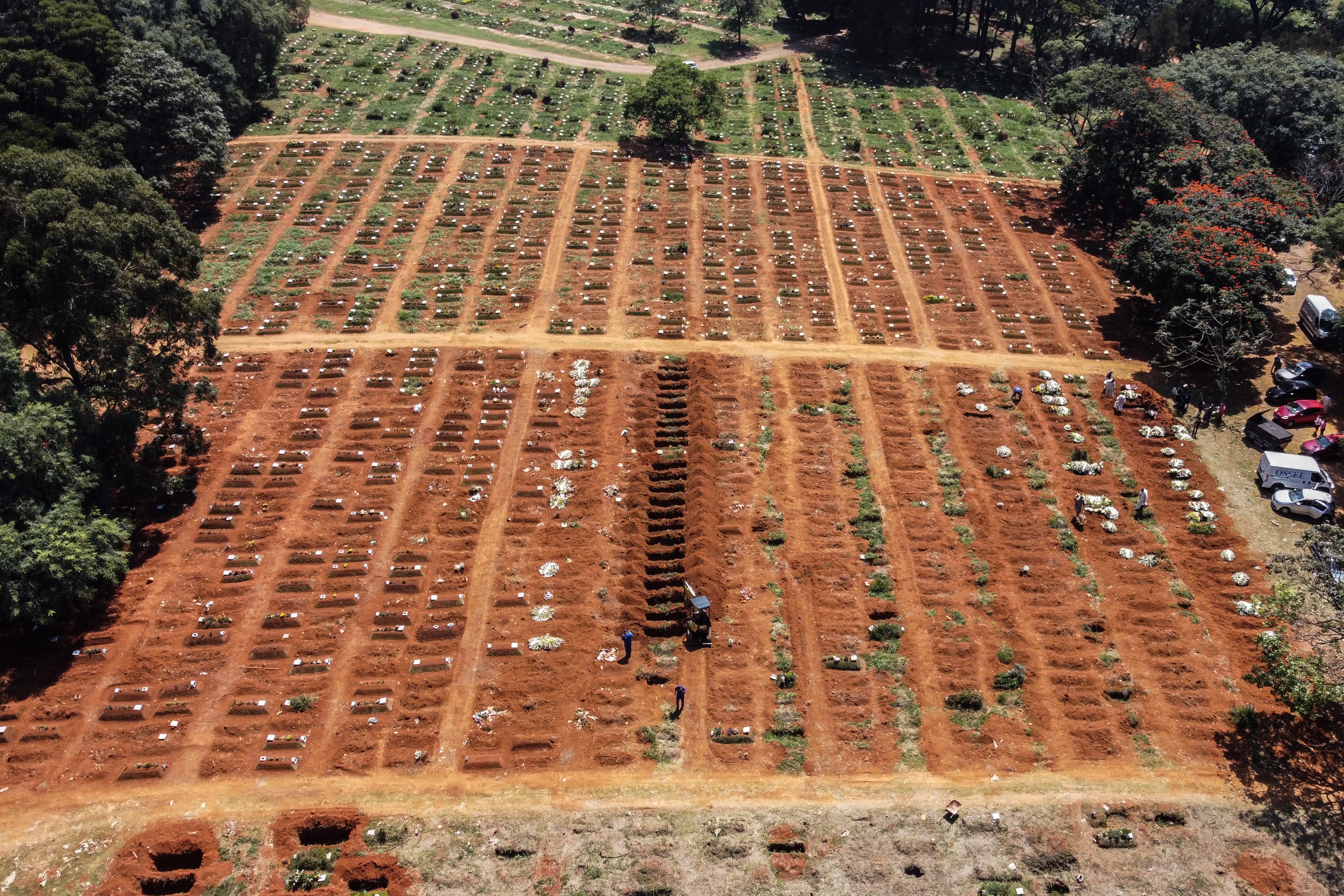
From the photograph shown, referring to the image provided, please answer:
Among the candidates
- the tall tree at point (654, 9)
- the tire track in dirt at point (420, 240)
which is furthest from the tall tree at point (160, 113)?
the tall tree at point (654, 9)

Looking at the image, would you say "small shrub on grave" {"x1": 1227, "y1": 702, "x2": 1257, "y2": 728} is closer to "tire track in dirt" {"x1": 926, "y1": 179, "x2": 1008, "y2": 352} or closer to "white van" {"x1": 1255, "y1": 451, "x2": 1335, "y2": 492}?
"white van" {"x1": 1255, "y1": 451, "x2": 1335, "y2": 492}

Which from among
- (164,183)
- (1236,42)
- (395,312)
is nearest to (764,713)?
(395,312)

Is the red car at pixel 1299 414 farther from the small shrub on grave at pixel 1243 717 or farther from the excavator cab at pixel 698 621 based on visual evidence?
the excavator cab at pixel 698 621

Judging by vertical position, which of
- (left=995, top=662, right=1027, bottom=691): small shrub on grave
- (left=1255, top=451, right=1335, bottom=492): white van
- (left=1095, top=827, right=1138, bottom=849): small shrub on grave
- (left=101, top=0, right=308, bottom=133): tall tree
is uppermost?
(left=101, top=0, right=308, bottom=133): tall tree

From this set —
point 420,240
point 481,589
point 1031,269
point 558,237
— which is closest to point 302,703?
point 481,589

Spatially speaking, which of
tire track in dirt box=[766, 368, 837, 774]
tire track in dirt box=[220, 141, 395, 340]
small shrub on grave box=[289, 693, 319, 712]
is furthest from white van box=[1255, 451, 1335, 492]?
tire track in dirt box=[220, 141, 395, 340]

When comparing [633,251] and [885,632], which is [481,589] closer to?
[885,632]

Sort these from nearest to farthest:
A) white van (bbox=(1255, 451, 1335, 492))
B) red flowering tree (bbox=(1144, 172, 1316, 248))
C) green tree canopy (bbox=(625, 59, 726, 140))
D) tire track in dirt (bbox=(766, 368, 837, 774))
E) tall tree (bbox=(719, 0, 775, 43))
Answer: tire track in dirt (bbox=(766, 368, 837, 774)) < white van (bbox=(1255, 451, 1335, 492)) < red flowering tree (bbox=(1144, 172, 1316, 248)) < green tree canopy (bbox=(625, 59, 726, 140)) < tall tree (bbox=(719, 0, 775, 43))

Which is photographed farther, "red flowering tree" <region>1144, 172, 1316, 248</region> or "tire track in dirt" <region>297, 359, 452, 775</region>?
"red flowering tree" <region>1144, 172, 1316, 248</region>
